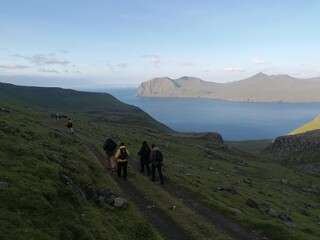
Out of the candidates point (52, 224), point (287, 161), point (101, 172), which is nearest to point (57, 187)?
point (52, 224)

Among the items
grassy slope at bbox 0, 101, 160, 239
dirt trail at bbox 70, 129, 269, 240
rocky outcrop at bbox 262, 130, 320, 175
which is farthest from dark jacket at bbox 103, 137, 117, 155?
rocky outcrop at bbox 262, 130, 320, 175

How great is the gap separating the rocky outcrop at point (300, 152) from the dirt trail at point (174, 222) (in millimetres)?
86929

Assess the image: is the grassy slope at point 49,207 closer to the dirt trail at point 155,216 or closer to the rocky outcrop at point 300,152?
the dirt trail at point 155,216

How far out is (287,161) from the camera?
4825 inches

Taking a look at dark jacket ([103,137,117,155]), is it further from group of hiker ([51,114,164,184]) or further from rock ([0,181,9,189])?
rock ([0,181,9,189])

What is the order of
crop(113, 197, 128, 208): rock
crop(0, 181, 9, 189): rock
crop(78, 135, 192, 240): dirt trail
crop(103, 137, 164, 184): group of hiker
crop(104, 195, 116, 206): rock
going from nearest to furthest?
crop(0, 181, 9, 189): rock, crop(78, 135, 192, 240): dirt trail, crop(113, 197, 128, 208): rock, crop(104, 195, 116, 206): rock, crop(103, 137, 164, 184): group of hiker

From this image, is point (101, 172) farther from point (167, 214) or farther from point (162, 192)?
point (167, 214)

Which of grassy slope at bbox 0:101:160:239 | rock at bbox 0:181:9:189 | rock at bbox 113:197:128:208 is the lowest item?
rock at bbox 113:197:128:208

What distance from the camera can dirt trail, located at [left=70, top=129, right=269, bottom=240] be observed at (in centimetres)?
2270

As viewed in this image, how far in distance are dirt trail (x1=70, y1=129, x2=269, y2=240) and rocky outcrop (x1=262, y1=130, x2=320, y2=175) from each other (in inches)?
3422

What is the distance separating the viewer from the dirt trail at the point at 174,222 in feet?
74.5

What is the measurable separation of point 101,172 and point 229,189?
1760cm

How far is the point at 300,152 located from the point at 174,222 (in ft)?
371

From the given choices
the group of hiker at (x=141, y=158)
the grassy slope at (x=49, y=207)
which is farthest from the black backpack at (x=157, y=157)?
the grassy slope at (x=49, y=207)
